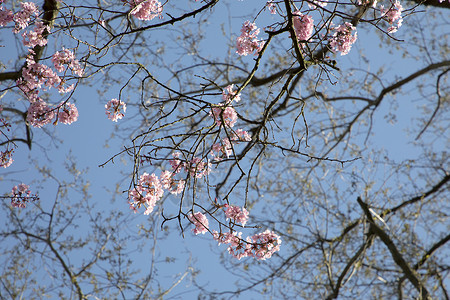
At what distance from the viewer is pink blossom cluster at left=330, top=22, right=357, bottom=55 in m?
3.25

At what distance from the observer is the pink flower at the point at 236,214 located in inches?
117

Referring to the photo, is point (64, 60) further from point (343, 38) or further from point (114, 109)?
point (343, 38)

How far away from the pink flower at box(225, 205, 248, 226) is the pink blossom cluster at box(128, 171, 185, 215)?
0.42 metres

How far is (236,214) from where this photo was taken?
3.01 m

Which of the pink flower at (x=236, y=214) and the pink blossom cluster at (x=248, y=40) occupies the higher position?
the pink blossom cluster at (x=248, y=40)

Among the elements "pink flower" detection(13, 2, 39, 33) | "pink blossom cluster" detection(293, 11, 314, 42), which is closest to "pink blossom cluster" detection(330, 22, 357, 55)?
"pink blossom cluster" detection(293, 11, 314, 42)

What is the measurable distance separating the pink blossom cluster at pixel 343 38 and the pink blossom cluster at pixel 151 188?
153 cm

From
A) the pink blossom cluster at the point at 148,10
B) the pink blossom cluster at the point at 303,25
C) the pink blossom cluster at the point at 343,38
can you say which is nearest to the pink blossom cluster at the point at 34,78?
the pink blossom cluster at the point at 148,10

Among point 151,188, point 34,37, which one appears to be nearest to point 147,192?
point 151,188

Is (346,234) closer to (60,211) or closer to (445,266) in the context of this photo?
(445,266)

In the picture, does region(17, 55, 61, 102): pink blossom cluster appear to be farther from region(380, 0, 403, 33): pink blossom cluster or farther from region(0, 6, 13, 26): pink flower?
region(380, 0, 403, 33): pink blossom cluster

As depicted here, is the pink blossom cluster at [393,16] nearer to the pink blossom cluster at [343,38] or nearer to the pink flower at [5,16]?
the pink blossom cluster at [343,38]

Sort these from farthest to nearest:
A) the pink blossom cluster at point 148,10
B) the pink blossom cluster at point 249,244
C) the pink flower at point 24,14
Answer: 1. the pink flower at point 24,14
2. the pink blossom cluster at point 148,10
3. the pink blossom cluster at point 249,244

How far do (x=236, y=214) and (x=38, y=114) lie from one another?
168 centimetres
